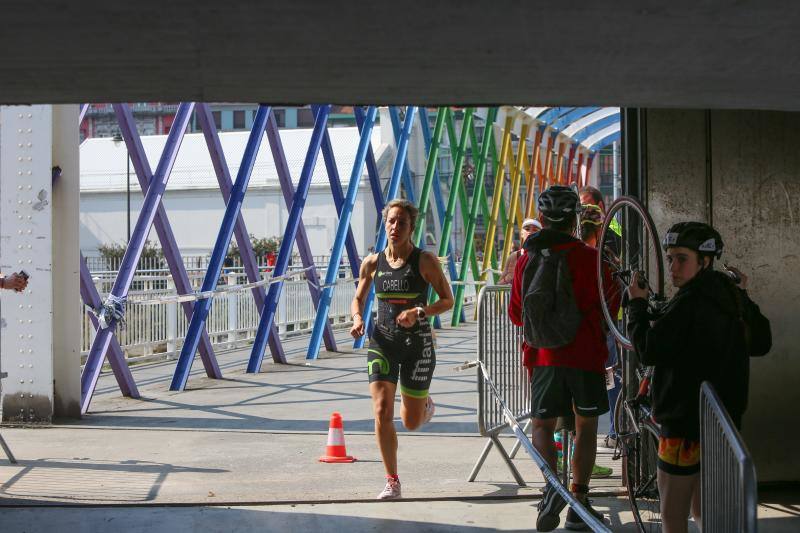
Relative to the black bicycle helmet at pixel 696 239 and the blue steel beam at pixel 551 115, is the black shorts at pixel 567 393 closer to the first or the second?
the black bicycle helmet at pixel 696 239

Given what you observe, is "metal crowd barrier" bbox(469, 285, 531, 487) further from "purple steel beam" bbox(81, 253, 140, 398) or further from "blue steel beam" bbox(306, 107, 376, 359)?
"blue steel beam" bbox(306, 107, 376, 359)

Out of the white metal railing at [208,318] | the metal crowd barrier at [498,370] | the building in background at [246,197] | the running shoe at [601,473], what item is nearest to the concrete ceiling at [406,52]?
the metal crowd barrier at [498,370]

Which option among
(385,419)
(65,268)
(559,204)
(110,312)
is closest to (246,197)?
(110,312)

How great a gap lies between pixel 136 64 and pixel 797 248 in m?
3.98

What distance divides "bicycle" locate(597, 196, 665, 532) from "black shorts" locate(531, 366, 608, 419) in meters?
0.16

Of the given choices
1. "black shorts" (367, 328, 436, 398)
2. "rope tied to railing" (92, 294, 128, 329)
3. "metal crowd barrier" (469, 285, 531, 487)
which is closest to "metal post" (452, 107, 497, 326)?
"rope tied to railing" (92, 294, 128, 329)

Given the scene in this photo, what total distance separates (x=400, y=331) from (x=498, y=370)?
3.19ft

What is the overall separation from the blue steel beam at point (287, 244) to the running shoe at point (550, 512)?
931 centimetres

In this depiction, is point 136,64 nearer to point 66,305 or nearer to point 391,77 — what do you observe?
point 391,77

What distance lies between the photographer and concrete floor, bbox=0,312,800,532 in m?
6.37

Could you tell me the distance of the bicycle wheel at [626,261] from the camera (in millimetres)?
5352

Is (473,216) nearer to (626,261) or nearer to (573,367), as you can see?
(626,261)

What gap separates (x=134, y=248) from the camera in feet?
38.2

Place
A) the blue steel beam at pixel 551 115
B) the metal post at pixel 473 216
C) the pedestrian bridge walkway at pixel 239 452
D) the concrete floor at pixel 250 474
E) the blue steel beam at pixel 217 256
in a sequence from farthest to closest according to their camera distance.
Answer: the blue steel beam at pixel 551 115, the metal post at pixel 473 216, the blue steel beam at pixel 217 256, the pedestrian bridge walkway at pixel 239 452, the concrete floor at pixel 250 474
